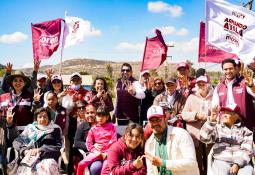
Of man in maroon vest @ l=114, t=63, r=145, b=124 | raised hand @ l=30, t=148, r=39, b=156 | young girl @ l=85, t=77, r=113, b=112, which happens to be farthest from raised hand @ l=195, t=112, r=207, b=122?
raised hand @ l=30, t=148, r=39, b=156

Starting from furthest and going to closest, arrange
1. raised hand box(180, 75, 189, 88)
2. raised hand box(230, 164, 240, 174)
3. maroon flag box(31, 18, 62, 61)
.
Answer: maroon flag box(31, 18, 62, 61) < raised hand box(180, 75, 189, 88) < raised hand box(230, 164, 240, 174)

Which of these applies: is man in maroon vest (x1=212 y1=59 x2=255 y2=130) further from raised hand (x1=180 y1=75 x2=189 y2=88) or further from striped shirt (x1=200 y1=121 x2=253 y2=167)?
raised hand (x1=180 y1=75 x2=189 y2=88)

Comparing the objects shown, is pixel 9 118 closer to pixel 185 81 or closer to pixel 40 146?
pixel 40 146

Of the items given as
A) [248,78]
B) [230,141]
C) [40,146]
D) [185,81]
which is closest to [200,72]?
[185,81]

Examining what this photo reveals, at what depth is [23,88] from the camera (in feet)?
19.3

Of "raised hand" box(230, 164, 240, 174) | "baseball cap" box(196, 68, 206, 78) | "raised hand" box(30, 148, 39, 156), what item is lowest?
"raised hand" box(230, 164, 240, 174)

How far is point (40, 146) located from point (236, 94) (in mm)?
2871

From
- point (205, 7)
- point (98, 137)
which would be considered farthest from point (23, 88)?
point (205, 7)

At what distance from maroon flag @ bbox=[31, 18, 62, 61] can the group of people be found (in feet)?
7.88

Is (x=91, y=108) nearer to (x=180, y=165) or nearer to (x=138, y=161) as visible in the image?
(x=138, y=161)

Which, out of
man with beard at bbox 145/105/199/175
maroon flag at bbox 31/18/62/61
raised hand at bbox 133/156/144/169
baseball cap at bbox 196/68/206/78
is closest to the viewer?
man with beard at bbox 145/105/199/175

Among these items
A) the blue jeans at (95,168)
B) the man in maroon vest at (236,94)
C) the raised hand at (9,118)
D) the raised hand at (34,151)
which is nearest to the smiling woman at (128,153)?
the blue jeans at (95,168)

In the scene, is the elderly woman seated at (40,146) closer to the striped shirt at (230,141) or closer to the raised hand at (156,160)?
the raised hand at (156,160)

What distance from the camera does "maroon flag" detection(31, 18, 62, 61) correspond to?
9.04 metres
